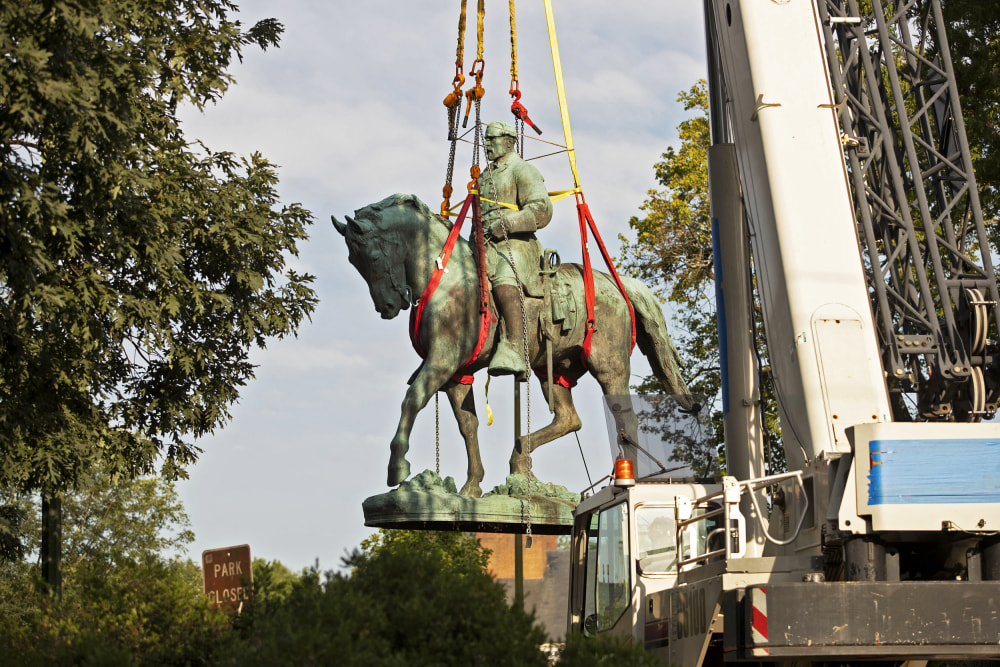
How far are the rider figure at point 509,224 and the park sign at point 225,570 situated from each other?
6.43 metres

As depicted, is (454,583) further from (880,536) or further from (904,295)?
(904,295)

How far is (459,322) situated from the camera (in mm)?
15531

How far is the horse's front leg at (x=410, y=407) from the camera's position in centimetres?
1491

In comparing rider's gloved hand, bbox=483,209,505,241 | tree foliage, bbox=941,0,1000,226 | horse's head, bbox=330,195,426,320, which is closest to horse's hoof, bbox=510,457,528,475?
horse's head, bbox=330,195,426,320

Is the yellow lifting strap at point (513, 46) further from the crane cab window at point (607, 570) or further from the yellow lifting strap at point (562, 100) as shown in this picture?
the crane cab window at point (607, 570)

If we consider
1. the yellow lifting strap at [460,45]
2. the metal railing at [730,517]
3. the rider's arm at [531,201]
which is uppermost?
the yellow lifting strap at [460,45]

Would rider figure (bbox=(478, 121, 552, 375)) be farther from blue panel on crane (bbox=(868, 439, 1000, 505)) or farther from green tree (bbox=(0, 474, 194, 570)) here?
green tree (bbox=(0, 474, 194, 570))

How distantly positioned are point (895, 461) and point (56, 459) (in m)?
9.36

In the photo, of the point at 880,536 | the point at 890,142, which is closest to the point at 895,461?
the point at 880,536

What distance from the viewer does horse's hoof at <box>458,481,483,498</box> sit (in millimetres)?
15289

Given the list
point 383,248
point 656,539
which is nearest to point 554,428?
point 383,248

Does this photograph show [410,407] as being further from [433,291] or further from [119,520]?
[119,520]

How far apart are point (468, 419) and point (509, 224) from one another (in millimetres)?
2500

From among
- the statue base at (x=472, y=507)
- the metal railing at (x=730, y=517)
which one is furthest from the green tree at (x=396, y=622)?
the statue base at (x=472, y=507)
